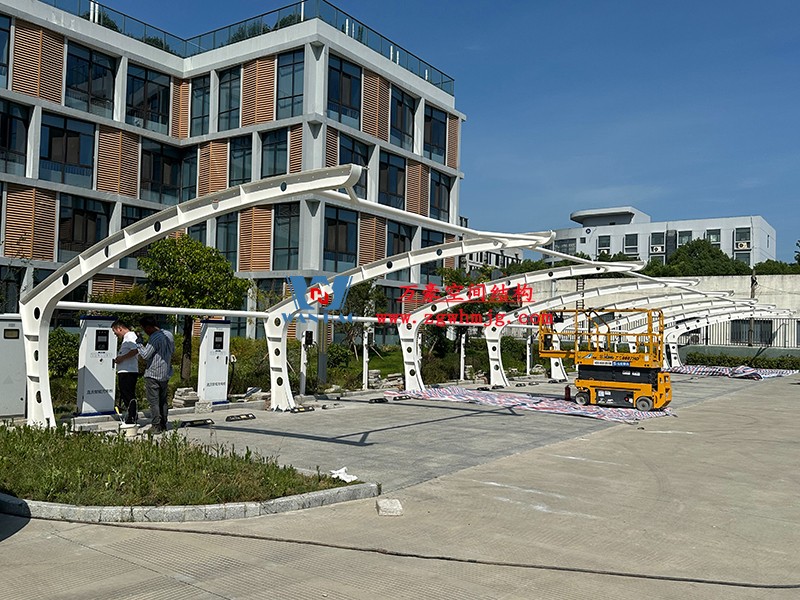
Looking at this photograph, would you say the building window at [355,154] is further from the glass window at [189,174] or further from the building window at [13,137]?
the building window at [13,137]

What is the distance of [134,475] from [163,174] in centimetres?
3174

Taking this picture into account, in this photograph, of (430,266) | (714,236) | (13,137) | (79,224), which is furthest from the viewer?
(714,236)

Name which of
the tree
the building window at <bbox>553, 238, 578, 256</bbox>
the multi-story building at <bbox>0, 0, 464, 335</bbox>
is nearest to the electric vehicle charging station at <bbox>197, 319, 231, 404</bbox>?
the tree

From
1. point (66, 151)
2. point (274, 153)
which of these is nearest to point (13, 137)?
point (66, 151)

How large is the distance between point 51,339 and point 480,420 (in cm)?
1292

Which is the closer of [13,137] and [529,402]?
[529,402]

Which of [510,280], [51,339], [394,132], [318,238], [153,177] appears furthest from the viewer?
[394,132]

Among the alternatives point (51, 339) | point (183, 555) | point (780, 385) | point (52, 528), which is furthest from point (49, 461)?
point (780, 385)

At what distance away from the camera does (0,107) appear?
30.3 meters

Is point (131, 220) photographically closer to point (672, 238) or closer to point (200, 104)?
point (200, 104)

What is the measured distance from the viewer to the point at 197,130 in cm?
3775

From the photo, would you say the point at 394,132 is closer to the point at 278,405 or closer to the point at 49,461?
the point at 278,405

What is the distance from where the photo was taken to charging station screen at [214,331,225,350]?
17500mm

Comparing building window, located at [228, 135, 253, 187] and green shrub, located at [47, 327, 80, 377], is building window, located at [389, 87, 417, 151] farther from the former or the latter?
green shrub, located at [47, 327, 80, 377]
